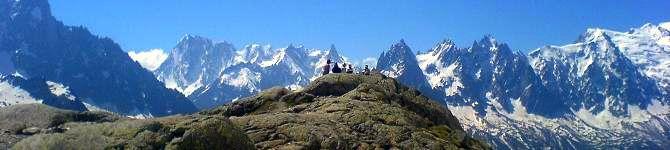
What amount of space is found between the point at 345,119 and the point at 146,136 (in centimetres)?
1170

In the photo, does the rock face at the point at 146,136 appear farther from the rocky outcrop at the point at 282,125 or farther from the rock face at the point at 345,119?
the rock face at the point at 345,119

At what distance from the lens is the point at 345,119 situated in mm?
32219

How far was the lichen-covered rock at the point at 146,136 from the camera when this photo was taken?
20.7 m

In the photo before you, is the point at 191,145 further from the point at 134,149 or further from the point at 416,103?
the point at 416,103

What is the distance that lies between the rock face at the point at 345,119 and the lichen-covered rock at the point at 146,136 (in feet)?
17.3

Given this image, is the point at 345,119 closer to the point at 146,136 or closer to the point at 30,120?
the point at 30,120

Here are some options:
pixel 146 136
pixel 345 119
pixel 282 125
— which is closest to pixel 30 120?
pixel 282 125

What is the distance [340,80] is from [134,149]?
2280 cm

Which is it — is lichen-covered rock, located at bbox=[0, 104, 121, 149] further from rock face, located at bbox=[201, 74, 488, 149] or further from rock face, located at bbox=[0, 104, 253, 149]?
rock face, located at bbox=[201, 74, 488, 149]

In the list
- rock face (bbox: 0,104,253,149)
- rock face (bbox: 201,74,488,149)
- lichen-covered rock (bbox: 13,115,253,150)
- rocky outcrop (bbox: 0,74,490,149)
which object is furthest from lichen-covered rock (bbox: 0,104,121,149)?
lichen-covered rock (bbox: 13,115,253,150)

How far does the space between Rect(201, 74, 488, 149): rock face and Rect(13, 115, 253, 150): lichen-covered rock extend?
17.3 ft

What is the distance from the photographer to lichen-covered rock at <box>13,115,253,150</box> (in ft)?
68.0

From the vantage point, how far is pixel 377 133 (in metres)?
30.9

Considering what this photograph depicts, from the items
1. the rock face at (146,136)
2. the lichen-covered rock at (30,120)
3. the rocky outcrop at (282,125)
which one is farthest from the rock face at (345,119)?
the lichen-covered rock at (30,120)
